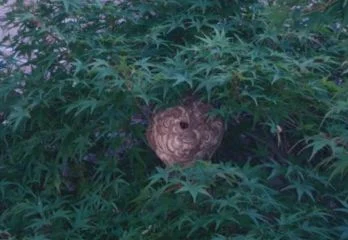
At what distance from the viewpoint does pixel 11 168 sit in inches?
161

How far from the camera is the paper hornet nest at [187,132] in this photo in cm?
366

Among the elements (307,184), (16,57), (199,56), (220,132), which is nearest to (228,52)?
(199,56)

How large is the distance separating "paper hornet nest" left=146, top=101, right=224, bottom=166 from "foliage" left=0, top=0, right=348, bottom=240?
61mm

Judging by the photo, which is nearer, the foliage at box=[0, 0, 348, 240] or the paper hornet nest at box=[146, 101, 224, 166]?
the foliage at box=[0, 0, 348, 240]

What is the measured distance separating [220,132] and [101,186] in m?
0.58

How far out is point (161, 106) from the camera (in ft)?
12.0

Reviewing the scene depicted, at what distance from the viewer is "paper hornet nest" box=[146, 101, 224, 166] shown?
3660 mm

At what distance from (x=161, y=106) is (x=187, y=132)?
0.16 meters

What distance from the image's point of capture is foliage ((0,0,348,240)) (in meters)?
3.39

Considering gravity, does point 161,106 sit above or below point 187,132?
above

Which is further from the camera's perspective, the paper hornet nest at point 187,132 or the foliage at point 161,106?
the paper hornet nest at point 187,132

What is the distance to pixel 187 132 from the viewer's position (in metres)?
3.67

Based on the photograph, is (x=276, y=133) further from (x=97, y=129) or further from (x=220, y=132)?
(x=97, y=129)

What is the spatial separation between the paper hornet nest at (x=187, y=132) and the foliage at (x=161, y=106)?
6 centimetres
